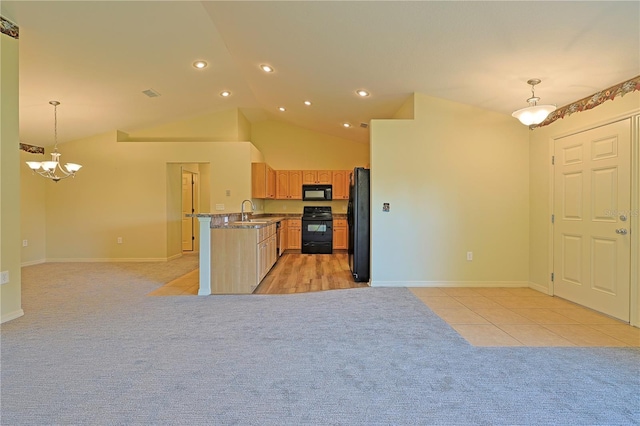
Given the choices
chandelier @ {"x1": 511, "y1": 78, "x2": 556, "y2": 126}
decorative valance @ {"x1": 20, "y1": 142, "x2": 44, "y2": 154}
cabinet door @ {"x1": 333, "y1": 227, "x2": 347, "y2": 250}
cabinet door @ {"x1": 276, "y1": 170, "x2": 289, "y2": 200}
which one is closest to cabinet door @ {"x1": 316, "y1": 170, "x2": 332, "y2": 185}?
cabinet door @ {"x1": 276, "y1": 170, "x2": 289, "y2": 200}

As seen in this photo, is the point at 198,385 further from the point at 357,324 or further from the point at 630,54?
the point at 630,54

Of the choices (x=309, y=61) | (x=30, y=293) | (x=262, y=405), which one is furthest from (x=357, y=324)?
(x=30, y=293)

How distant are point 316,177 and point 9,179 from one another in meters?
5.71

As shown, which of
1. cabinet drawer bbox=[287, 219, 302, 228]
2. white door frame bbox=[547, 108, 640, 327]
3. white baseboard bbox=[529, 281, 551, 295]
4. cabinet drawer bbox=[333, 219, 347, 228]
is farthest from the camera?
cabinet drawer bbox=[287, 219, 302, 228]

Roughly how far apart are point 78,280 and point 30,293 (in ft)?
2.47

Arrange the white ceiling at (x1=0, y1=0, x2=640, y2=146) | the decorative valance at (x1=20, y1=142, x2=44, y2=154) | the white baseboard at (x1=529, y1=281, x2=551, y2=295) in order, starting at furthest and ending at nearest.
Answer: the decorative valance at (x1=20, y1=142, x2=44, y2=154) < the white baseboard at (x1=529, y1=281, x2=551, y2=295) < the white ceiling at (x1=0, y1=0, x2=640, y2=146)

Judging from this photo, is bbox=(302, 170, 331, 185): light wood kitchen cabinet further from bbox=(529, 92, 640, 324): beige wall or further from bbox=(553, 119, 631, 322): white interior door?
bbox=(553, 119, 631, 322): white interior door

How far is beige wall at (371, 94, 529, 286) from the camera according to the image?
4.21m

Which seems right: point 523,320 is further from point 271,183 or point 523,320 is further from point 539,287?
point 271,183

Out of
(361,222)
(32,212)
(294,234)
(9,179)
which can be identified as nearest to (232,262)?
(361,222)

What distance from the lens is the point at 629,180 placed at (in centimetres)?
290

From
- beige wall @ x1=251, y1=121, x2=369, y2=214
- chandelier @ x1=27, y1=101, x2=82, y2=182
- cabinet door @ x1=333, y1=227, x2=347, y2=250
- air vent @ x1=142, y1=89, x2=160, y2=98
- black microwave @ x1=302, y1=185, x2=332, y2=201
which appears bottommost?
cabinet door @ x1=333, y1=227, x2=347, y2=250

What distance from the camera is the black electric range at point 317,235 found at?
24.7 feet

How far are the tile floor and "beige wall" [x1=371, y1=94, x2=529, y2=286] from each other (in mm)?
511
